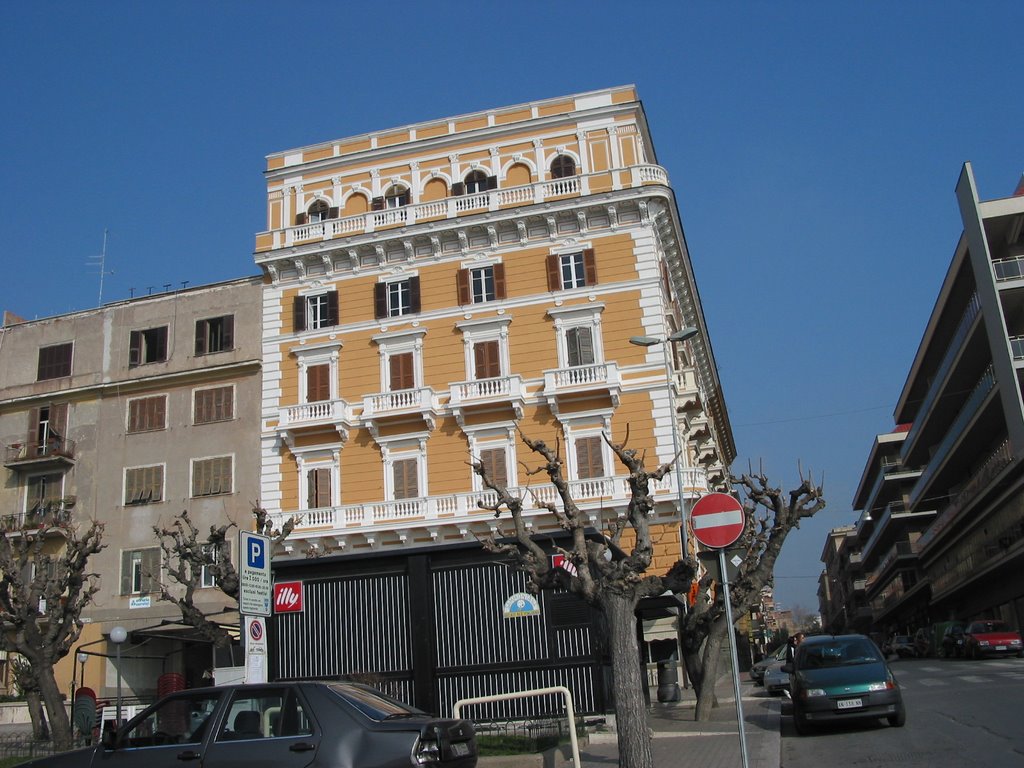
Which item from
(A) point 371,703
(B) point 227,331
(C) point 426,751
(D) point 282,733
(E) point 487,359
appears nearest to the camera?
(C) point 426,751

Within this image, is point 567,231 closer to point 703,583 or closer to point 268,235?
point 268,235

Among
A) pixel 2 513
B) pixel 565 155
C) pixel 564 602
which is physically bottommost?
pixel 564 602

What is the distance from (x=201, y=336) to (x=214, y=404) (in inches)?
115

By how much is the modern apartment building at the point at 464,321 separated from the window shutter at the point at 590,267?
8 centimetres

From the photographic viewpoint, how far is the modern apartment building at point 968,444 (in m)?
43.4

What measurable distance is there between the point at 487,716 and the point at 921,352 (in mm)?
54504

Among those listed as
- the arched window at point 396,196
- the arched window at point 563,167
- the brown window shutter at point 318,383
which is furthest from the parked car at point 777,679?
the arched window at point 396,196

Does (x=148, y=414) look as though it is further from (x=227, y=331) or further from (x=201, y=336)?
(x=227, y=331)

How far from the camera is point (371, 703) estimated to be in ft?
31.7

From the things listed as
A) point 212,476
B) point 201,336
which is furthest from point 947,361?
point 212,476

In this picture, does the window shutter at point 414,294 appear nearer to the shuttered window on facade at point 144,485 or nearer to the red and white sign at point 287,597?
the shuttered window on facade at point 144,485

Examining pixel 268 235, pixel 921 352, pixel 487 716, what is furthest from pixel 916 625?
pixel 487 716

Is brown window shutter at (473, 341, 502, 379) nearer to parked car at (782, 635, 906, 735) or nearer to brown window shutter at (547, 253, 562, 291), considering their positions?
brown window shutter at (547, 253, 562, 291)

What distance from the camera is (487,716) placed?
1878cm
